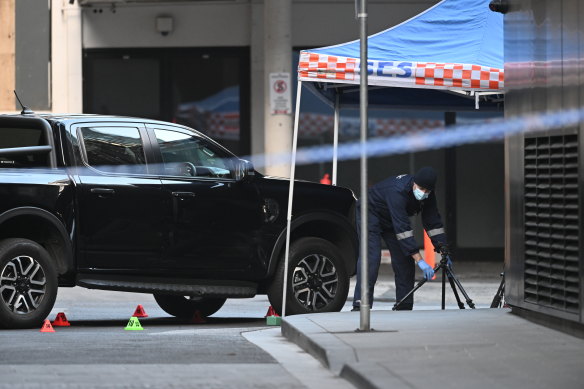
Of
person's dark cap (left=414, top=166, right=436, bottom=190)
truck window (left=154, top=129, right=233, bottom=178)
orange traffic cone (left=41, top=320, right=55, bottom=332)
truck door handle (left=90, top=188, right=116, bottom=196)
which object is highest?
truck window (left=154, top=129, right=233, bottom=178)

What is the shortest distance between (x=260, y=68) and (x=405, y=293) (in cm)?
986

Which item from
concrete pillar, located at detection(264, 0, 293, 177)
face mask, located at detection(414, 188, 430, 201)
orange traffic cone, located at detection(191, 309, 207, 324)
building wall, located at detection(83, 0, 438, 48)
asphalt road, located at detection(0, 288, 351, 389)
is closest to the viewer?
asphalt road, located at detection(0, 288, 351, 389)

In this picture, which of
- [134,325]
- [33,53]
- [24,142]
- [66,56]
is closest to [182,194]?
[134,325]

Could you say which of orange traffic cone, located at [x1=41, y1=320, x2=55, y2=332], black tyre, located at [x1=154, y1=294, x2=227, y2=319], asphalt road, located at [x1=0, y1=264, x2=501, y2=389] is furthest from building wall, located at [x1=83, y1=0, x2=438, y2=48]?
orange traffic cone, located at [x1=41, y1=320, x2=55, y2=332]

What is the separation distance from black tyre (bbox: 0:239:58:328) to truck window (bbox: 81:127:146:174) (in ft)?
3.39

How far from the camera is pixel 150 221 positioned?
42.7ft

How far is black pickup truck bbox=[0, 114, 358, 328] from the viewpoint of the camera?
40.9 feet

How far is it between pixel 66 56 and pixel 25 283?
38.1 feet

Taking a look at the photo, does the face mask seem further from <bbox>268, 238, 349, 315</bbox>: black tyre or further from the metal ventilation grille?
the metal ventilation grille

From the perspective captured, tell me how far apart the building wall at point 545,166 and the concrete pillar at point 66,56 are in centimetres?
1255

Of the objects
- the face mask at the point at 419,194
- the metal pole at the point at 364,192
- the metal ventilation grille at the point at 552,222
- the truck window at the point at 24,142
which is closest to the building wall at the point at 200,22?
the face mask at the point at 419,194

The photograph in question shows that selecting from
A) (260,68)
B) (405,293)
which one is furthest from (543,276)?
(260,68)

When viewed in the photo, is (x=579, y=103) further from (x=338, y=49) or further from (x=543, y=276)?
(x=338, y=49)

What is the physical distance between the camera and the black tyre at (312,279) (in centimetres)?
1357
